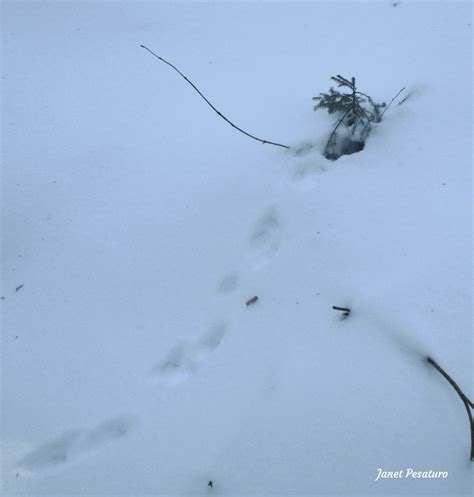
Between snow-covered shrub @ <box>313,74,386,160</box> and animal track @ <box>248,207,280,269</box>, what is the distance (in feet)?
1.31

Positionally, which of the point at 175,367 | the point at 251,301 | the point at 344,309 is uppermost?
the point at 344,309

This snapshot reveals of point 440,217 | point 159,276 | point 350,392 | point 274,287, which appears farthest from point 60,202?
point 440,217

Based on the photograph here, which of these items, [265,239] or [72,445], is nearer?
[72,445]

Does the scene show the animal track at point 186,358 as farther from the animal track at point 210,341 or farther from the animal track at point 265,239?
the animal track at point 265,239

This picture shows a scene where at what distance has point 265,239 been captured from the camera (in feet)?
5.80

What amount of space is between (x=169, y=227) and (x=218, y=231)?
0.75 feet

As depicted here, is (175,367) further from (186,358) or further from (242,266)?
(242,266)

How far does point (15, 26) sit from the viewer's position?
8.30 ft

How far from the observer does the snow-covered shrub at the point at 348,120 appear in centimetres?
180

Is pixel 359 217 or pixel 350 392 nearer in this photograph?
pixel 350 392

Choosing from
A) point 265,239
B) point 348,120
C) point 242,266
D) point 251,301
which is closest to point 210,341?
point 251,301

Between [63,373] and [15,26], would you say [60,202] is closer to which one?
[63,373]

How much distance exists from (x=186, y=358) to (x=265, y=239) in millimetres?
601

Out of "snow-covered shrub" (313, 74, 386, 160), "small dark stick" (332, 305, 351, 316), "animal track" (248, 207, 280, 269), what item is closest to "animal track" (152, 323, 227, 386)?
"animal track" (248, 207, 280, 269)
